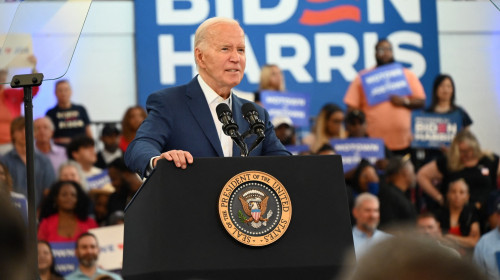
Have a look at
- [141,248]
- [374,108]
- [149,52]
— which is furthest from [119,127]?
[141,248]

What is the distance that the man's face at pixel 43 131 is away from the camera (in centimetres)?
706

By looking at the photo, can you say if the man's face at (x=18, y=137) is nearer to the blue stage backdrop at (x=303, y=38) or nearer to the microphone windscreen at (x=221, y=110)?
the blue stage backdrop at (x=303, y=38)

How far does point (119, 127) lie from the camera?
797 cm

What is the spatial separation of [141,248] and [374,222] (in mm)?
4246

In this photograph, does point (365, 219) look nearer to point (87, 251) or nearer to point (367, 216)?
point (367, 216)

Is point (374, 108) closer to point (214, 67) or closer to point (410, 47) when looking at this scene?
point (410, 47)

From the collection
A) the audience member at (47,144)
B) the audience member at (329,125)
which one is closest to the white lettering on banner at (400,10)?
the audience member at (329,125)

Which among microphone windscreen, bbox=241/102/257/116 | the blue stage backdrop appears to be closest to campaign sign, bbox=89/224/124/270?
the blue stage backdrop

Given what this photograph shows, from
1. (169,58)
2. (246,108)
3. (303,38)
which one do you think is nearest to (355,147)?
(303,38)

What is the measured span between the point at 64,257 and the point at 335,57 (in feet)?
12.6

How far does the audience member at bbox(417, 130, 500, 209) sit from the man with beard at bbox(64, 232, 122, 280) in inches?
118

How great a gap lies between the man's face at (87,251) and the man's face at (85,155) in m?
0.88

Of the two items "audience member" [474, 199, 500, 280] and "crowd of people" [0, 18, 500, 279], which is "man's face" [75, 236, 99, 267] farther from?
"audience member" [474, 199, 500, 280]

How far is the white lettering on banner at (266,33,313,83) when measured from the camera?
8.76m
